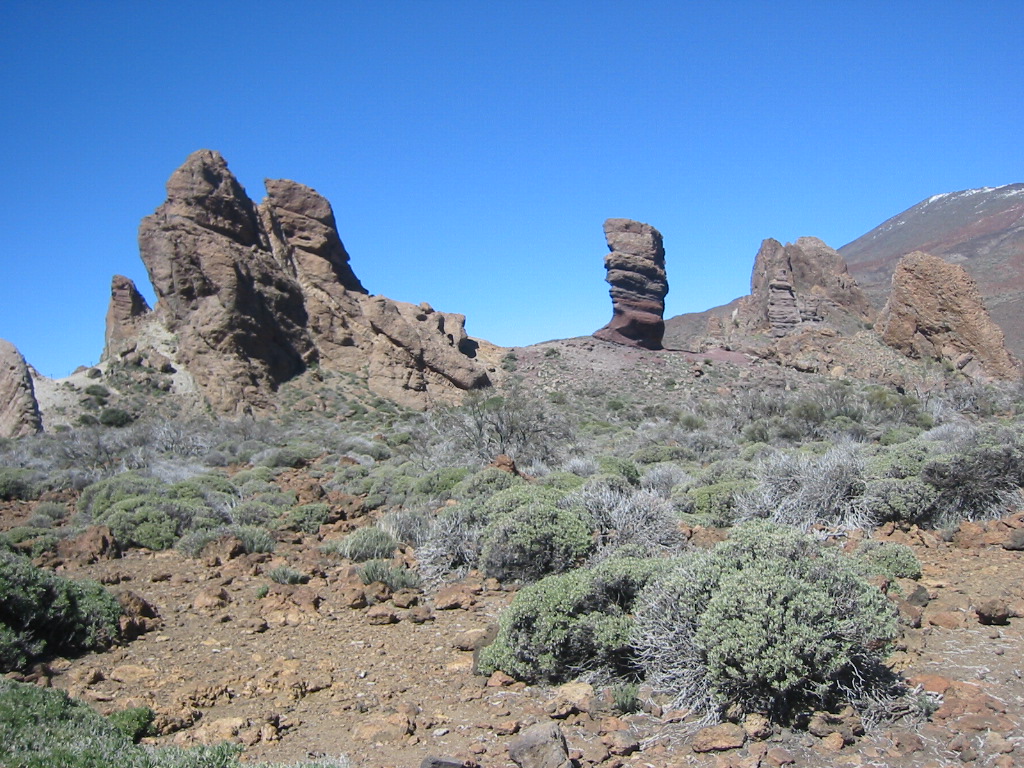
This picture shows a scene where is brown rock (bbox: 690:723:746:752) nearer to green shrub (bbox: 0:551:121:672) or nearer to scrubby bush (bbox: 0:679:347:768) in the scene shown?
scrubby bush (bbox: 0:679:347:768)

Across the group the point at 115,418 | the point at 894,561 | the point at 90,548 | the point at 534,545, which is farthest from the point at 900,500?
the point at 115,418

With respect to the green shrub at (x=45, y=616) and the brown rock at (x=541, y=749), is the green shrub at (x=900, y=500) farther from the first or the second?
the green shrub at (x=45, y=616)

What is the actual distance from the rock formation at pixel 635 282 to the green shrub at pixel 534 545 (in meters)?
36.0

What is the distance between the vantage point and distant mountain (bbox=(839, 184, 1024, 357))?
66000mm

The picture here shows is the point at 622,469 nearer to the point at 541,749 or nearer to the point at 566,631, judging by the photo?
the point at 566,631

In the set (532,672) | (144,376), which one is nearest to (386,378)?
(144,376)

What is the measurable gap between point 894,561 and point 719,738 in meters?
3.39

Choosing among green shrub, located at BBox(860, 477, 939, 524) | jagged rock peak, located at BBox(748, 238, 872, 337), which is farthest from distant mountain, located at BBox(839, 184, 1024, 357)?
green shrub, located at BBox(860, 477, 939, 524)

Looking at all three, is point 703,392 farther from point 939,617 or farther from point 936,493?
point 939,617

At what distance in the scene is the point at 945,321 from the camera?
32375 millimetres

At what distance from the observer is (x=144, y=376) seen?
2761cm

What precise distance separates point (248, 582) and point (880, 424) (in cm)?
1403

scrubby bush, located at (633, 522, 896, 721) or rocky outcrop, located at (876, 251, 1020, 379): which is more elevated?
rocky outcrop, located at (876, 251, 1020, 379)

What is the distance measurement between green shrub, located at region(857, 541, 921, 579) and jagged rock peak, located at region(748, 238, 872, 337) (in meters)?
37.5
